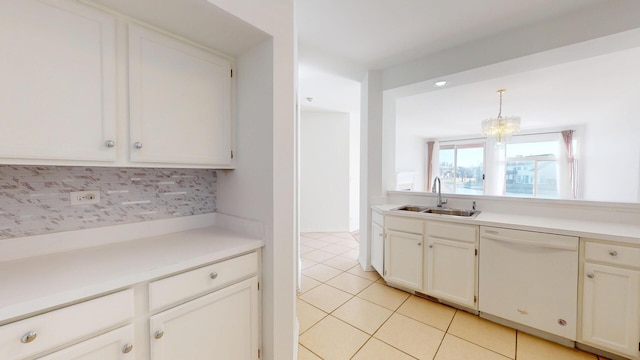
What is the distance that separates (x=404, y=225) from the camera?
238cm

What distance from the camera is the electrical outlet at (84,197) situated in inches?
46.2

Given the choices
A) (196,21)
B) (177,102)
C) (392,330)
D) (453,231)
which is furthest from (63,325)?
(453,231)

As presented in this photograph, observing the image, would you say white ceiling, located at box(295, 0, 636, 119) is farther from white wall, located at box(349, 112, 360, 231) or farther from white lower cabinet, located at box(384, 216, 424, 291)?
white wall, located at box(349, 112, 360, 231)

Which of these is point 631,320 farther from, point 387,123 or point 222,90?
point 222,90

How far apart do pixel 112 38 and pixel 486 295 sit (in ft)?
9.84

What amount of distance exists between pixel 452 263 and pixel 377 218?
877mm

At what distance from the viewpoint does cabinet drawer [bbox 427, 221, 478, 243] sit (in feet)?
6.65

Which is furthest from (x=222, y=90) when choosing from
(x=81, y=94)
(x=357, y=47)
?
(x=357, y=47)

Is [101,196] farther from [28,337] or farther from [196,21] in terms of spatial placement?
[196,21]

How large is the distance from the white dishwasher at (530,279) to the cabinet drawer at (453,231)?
0.24ft

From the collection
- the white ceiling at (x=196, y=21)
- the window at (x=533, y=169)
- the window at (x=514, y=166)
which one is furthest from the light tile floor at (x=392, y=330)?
the window at (x=533, y=169)

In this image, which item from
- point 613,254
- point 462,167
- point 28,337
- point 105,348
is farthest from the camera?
point 462,167

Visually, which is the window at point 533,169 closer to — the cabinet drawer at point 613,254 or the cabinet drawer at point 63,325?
the cabinet drawer at point 613,254

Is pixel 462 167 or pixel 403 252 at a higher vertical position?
pixel 462 167
